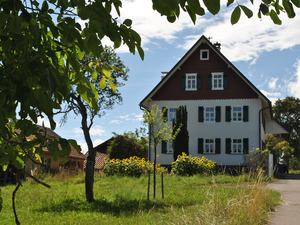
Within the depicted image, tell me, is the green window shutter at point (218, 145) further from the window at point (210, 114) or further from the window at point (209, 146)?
the window at point (210, 114)

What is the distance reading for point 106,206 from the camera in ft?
28.6

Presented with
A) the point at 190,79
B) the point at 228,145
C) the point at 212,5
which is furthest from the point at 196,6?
the point at 190,79

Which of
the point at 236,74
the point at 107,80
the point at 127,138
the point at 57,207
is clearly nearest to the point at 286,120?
the point at 236,74

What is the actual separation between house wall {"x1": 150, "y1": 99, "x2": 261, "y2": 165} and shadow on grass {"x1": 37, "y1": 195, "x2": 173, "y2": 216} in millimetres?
17535

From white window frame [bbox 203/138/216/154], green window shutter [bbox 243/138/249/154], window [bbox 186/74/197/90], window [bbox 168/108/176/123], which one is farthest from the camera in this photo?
window [bbox 186/74/197/90]

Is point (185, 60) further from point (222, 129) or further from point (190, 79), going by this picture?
point (222, 129)

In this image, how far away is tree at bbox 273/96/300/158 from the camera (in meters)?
52.2

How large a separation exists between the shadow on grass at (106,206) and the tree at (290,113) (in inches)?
1890

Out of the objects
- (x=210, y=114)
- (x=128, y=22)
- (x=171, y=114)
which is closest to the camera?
(x=128, y=22)

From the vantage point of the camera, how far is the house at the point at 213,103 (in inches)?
1033

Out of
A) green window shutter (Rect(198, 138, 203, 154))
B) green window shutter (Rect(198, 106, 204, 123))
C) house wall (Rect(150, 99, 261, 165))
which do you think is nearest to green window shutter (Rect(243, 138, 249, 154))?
house wall (Rect(150, 99, 261, 165))

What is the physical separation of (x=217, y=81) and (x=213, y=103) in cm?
184

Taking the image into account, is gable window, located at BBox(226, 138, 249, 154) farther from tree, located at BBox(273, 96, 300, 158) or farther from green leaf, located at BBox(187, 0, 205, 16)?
tree, located at BBox(273, 96, 300, 158)

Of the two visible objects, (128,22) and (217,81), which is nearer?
(128,22)
